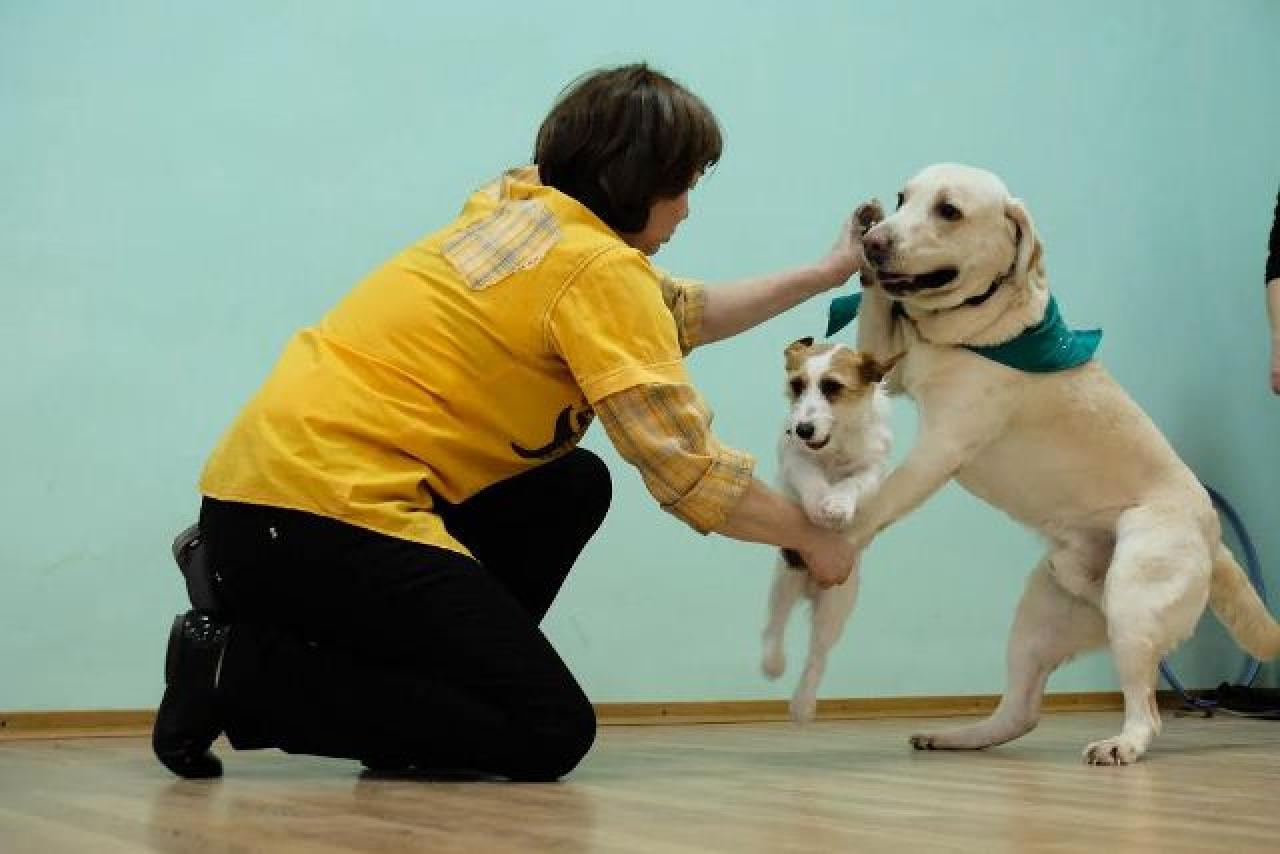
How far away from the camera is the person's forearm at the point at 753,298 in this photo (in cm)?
323

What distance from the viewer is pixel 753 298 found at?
10.7ft

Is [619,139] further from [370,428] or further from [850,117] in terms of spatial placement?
[850,117]

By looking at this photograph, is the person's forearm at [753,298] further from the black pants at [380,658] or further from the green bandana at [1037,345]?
the black pants at [380,658]

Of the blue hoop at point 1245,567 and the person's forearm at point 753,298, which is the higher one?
the person's forearm at point 753,298

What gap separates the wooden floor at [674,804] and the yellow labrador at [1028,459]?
0.79 feet

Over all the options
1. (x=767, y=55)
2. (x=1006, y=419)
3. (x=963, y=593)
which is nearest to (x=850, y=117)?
(x=767, y=55)

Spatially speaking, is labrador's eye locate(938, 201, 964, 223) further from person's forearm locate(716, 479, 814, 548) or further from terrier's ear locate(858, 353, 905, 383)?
person's forearm locate(716, 479, 814, 548)

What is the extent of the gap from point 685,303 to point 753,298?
140 mm

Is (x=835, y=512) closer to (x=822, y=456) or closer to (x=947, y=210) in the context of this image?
(x=822, y=456)

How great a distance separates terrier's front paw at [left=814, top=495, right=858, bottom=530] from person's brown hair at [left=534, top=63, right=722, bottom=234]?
602 mm

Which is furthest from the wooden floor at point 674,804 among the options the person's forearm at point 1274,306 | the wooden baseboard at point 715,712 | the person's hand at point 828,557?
the person's forearm at point 1274,306

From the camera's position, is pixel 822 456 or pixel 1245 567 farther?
pixel 1245 567

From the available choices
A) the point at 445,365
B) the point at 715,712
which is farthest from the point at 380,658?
the point at 715,712

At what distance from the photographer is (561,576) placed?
303 cm
